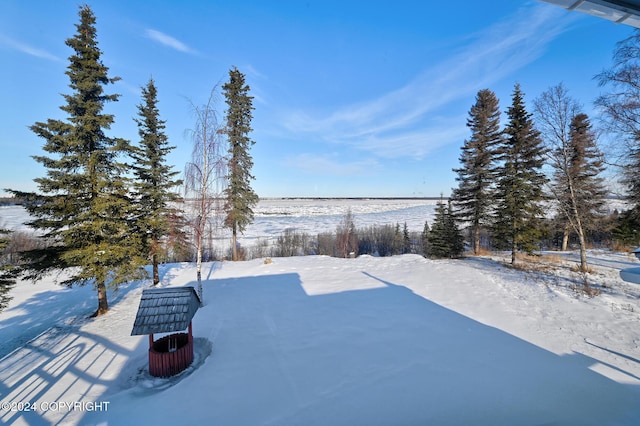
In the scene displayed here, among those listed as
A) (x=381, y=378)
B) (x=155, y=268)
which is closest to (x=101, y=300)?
(x=155, y=268)

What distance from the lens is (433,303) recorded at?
10078 mm

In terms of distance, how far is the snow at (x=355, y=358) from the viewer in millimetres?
4754

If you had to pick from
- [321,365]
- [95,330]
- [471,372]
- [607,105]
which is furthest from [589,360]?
[95,330]

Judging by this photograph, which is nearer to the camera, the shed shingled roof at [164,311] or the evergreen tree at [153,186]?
the shed shingled roof at [164,311]

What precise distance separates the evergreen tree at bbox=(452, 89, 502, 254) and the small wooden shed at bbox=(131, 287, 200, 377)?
63.7 feet

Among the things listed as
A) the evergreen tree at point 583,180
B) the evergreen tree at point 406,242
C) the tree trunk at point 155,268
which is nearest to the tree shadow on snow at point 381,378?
the tree trunk at point 155,268

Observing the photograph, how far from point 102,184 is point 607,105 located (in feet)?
64.4

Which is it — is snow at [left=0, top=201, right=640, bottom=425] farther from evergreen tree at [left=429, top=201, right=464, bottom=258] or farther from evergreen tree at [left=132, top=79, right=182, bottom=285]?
evergreen tree at [left=429, top=201, right=464, bottom=258]

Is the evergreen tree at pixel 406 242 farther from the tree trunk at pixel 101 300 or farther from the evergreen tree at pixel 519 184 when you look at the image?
the tree trunk at pixel 101 300

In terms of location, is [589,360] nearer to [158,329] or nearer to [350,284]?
[350,284]

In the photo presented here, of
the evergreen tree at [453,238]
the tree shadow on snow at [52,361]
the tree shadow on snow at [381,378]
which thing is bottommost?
the tree shadow on snow at [52,361]

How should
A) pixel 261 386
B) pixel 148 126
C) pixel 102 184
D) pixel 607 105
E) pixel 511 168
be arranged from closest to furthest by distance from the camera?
pixel 261 386
pixel 607 105
pixel 102 184
pixel 148 126
pixel 511 168

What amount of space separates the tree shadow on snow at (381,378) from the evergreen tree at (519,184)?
9.45m

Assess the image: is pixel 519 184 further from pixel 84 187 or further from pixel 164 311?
pixel 84 187
